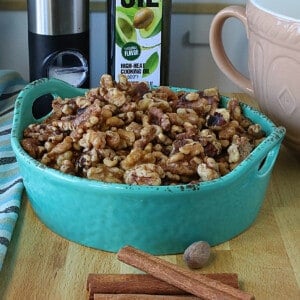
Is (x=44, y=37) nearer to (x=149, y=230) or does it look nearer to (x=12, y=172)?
(x=12, y=172)

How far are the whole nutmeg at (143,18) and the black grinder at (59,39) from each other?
0.07 metres

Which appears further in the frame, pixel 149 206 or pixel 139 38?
pixel 139 38

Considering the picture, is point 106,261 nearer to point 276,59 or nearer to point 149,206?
point 149,206

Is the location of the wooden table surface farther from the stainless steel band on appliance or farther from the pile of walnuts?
the stainless steel band on appliance

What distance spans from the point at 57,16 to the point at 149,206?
37cm

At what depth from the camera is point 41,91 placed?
832mm

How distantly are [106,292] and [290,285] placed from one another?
0.17 metres

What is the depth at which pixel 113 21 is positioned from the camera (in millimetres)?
955

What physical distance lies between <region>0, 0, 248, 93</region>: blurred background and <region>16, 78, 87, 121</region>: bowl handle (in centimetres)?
23

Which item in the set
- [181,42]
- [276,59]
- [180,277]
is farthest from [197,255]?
[181,42]

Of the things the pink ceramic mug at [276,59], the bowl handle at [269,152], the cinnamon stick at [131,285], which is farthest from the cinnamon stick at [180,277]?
the pink ceramic mug at [276,59]

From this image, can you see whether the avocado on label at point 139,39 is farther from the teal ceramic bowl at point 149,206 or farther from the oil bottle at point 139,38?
the teal ceramic bowl at point 149,206

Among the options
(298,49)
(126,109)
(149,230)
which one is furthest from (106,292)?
(298,49)

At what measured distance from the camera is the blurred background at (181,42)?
1.08m
